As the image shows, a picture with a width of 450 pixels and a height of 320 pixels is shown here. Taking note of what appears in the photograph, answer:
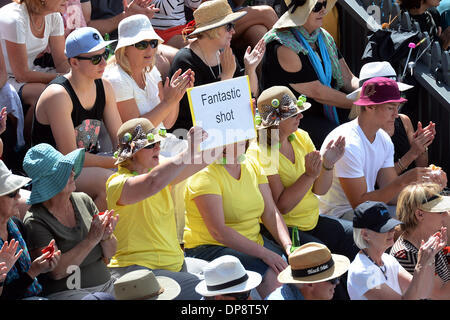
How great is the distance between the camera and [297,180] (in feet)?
19.0

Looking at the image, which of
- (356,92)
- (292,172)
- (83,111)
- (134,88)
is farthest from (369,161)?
(83,111)

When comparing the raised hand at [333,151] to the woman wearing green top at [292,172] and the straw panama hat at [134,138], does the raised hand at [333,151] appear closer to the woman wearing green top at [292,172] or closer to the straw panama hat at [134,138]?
the woman wearing green top at [292,172]

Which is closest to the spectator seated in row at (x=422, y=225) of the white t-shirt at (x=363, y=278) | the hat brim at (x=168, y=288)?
the white t-shirt at (x=363, y=278)

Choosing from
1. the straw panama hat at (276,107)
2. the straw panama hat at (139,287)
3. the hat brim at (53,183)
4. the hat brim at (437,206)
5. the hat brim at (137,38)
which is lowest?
the hat brim at (437,206)

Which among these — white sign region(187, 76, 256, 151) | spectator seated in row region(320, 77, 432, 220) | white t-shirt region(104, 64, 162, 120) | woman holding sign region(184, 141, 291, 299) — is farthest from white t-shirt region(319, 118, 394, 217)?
white t-shirt region(104, 64, 162, 120)

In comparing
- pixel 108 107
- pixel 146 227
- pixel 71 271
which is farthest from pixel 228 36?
pixel 71 271

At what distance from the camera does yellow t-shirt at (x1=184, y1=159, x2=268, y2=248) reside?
5316 mm

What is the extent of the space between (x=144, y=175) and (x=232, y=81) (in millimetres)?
890

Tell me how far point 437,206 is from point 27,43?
10.6 feet

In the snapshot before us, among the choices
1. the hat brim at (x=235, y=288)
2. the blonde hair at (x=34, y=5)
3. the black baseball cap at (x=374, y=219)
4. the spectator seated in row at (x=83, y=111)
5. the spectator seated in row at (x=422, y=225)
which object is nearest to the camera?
the hat brim at (x=235, y=288)

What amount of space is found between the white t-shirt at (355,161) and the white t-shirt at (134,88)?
139 cm

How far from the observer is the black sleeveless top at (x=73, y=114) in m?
5.63

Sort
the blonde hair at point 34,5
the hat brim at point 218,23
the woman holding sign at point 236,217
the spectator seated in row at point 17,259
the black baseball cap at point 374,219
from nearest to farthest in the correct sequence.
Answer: the spectator seated in row at point 17,259 < the black baseball cap at point 374,219 < the woman holding sign at point 236,217 < the blonde hair at point 34,5 < the hat brim at point 218,23

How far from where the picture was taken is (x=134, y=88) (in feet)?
20.6
